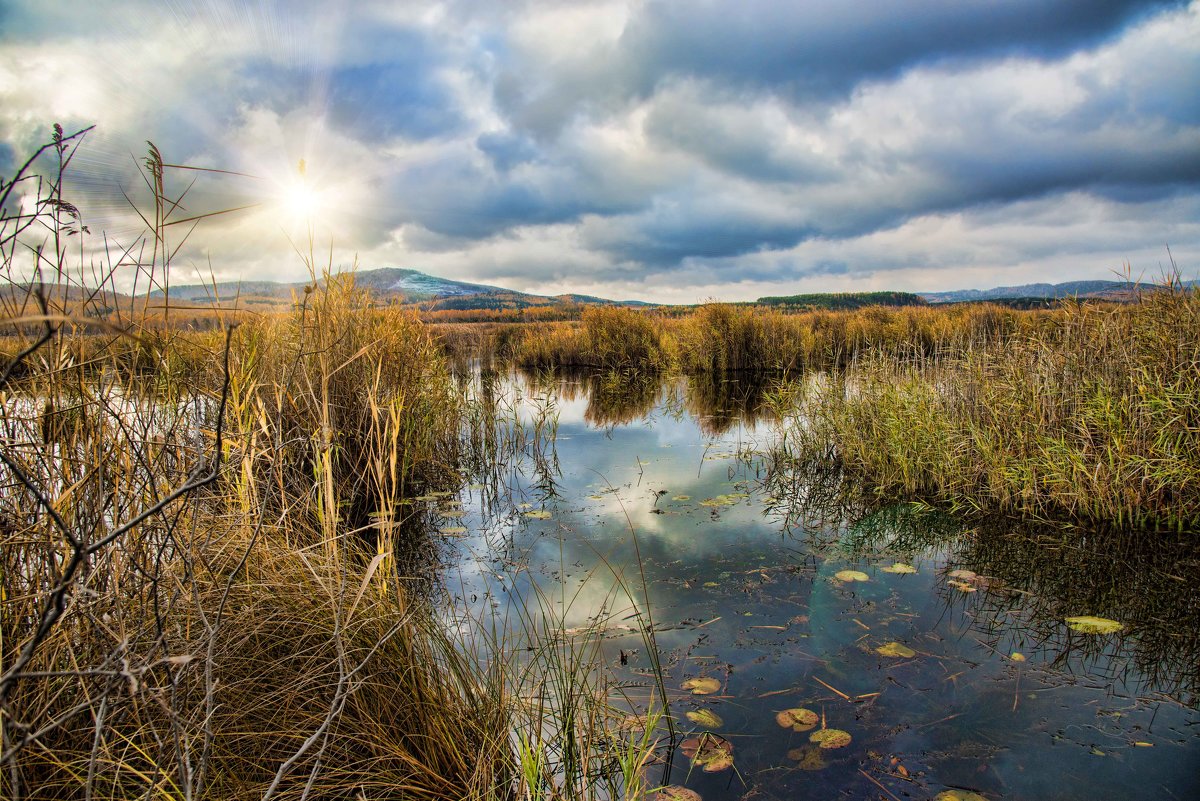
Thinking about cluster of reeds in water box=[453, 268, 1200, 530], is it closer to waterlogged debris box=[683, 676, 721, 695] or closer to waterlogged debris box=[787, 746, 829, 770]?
waterlogged debris box=[683, 676, 721, 695]

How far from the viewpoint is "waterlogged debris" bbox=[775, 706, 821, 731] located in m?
3.00

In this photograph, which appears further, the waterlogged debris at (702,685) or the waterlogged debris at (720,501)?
the waterlogged debris at (720,501)

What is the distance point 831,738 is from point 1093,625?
7.05 ft

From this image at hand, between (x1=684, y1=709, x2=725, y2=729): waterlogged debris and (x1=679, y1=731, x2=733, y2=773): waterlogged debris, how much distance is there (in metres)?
0.08

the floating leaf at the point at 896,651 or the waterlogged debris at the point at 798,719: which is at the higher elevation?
the floating leaf at the point at 896,651

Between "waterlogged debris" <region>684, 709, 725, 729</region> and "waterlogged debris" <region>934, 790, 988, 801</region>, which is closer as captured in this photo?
"waterlogged debris" <region>934, 790, 988, 801</region>

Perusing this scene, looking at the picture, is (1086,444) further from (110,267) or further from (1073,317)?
(110,267)

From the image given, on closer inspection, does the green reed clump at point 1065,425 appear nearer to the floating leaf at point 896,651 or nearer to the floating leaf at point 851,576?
the floating leaf at point 851,576

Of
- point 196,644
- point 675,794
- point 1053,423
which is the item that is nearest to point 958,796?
point 675,794

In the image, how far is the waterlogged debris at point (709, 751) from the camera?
2.76 meters

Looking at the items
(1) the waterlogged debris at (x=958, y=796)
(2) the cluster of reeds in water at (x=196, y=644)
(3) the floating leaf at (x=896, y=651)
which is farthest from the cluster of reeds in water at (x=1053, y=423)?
(2) the cluster of reeds in water at (x=196, y=644)

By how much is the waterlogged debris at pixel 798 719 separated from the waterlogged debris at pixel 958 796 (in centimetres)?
58

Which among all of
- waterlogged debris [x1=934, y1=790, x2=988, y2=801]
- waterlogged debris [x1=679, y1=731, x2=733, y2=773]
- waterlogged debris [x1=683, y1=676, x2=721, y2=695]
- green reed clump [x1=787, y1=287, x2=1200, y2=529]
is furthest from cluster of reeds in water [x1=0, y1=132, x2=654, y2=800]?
green reed clump [x1=787, y1=287, x2=1200, y2=529]

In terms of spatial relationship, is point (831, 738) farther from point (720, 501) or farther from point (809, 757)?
point (720, 501)
